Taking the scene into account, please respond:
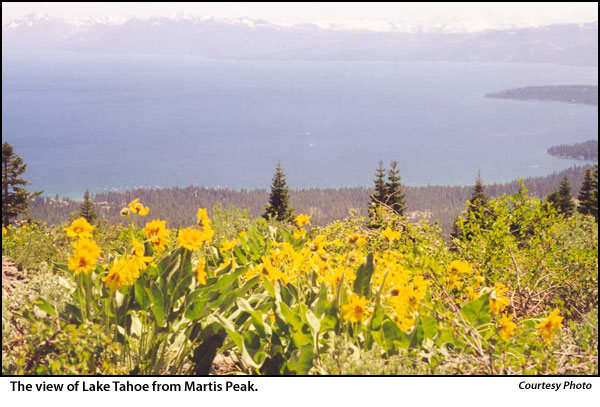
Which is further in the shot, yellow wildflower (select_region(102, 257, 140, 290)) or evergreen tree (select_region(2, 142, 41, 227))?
evergreen tree (select_region(2, 142, 41, 227))

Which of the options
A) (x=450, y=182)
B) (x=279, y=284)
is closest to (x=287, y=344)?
(x=279, y=284)

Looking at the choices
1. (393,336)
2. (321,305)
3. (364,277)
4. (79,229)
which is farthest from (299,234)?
(79,229)

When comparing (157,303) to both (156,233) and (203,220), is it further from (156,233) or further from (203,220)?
(203,220)

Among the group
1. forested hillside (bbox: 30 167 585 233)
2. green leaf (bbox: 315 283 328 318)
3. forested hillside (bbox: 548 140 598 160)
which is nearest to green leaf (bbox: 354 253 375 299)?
green leaf (bbox: 315 283 328 318)

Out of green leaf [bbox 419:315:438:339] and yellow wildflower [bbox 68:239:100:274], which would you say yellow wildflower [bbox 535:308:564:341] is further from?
yellow wildflower [bbox 68:239:100:274]

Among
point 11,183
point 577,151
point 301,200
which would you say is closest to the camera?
point 11,183

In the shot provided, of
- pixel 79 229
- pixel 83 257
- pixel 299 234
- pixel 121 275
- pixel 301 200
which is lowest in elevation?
pixel 301 200

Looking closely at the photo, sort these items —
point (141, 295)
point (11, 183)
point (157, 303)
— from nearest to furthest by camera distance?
point (157, 303) < point (141, 295) < point (11, 183)

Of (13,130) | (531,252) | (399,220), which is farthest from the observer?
(13,130)

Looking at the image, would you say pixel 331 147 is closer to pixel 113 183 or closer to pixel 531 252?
pixel 113 183
